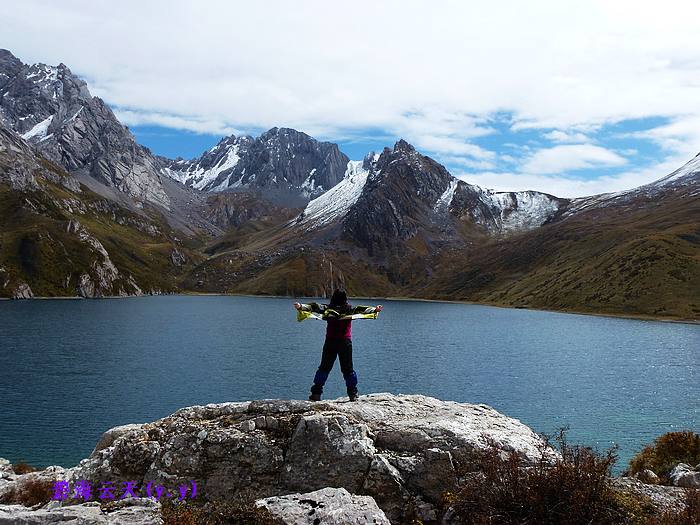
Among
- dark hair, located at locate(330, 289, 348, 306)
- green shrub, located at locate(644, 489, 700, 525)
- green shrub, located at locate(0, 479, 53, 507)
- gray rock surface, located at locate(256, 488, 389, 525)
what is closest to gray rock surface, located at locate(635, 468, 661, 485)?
green shrub, located at locate(644, 489, 700, 525)

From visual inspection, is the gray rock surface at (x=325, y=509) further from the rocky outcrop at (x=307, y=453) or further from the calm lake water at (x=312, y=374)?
the calm lake water at (x=312, y=374)

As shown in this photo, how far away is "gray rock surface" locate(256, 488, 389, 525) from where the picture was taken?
9.98m

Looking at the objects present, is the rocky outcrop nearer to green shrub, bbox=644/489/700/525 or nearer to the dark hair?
green shrub, bbox=644/489/700/525

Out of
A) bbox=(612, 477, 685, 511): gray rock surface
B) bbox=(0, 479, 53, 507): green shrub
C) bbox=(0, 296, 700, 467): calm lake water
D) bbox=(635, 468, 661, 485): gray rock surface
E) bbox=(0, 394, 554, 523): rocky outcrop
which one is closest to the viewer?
bbox=(612, 477, 685, 511): gray rock surface

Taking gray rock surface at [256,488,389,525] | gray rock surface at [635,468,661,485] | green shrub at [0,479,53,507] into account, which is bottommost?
green shrub at [0,479,53,507]

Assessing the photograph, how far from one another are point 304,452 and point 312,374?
64.9 metres

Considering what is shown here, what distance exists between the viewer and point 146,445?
13.8 meters

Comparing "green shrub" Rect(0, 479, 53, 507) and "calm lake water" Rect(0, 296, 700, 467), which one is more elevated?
"green shrub" Rect(0, 479, 53, 507)

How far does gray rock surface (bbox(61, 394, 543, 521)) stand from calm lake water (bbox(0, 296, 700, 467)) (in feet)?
55.0

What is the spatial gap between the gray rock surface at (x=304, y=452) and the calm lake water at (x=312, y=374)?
55.0 feet

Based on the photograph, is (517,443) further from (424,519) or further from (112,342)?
(112,342)

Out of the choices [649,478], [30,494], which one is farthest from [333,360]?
[649,478]

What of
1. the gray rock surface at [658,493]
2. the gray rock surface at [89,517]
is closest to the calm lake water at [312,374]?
the gray rock surface at [658,493]

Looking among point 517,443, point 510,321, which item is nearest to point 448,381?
point 517,443
